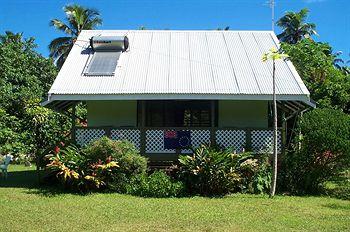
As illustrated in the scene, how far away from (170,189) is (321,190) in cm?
508

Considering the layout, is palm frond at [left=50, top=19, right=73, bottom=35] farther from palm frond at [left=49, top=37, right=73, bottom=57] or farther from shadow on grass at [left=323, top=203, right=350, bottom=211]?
shadow on grass at [left=323, top=203, right=350, bottom=211]

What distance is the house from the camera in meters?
15.3

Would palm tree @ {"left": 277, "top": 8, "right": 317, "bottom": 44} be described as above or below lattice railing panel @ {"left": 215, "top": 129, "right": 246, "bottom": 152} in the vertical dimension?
above

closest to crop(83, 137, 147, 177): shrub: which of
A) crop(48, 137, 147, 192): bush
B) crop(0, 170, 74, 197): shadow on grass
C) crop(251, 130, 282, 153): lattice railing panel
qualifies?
crop(48, 137, 147, 192): bush

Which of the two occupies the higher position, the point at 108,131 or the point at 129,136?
the point at 108,131

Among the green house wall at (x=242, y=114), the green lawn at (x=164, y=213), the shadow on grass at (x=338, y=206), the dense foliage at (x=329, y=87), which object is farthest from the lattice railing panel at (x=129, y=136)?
the dense foliage at (x=329, y=87)

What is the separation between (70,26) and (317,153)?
28.9m

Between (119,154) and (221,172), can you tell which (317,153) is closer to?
(221,172)

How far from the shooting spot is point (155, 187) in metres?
14.0

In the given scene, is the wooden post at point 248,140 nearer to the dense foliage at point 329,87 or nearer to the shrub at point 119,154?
the shrub at point 119,154

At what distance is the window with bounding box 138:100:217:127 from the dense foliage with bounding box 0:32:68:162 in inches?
385

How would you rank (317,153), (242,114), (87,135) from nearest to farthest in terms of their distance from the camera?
(317,153) → (87,135) → (242,114)

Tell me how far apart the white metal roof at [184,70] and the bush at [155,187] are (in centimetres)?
267

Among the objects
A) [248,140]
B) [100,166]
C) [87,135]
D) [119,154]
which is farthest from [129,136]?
[248,140]
